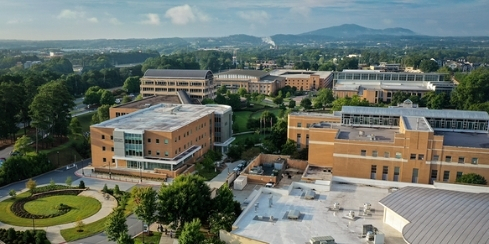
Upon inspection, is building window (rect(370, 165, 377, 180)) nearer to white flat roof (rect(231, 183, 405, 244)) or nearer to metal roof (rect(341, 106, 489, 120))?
white flat roof (rect(231, 183, 405, 244))

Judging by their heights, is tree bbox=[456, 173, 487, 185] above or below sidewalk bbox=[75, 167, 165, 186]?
above

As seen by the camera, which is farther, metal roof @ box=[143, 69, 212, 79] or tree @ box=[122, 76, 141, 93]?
tree @ box=[122, 76, 141, 93]

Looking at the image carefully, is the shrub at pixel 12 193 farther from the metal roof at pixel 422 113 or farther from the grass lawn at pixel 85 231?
the metal roof at pixel 422 113

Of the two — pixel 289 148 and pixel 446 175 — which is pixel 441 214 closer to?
pixel 446 175

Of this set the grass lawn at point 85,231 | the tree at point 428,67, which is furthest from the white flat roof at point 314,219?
the tree at point 428,67

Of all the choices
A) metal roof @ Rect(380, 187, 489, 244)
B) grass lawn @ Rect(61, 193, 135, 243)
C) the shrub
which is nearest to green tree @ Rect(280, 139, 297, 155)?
metal roof @ Rect(380, 187, 489, 244)

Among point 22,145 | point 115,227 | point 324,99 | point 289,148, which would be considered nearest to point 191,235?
point 115,227
